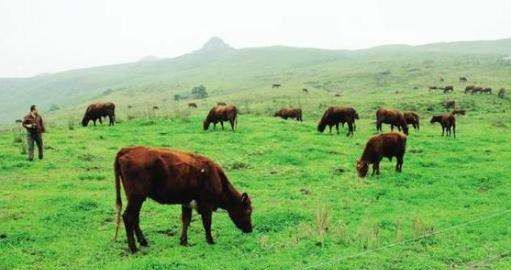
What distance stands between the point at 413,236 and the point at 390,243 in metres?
0.79

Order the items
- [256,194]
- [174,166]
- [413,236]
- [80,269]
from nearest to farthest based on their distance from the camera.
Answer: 1. [80,269]
2. [174,166]
3. [413,236]
4. [256,194]

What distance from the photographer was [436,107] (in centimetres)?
4594

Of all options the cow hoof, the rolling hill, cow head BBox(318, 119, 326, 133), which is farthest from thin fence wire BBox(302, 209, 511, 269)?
the rolling hill

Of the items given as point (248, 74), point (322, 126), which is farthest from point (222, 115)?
point (248, 74)

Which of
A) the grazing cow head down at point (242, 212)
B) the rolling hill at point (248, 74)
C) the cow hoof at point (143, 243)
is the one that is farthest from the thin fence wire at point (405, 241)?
the rolling hill at point (248, 74)

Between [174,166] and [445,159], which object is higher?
[174,166]

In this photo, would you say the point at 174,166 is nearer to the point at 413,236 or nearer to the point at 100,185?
the point at 413,236

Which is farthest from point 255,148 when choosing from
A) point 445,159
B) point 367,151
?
point 445,159

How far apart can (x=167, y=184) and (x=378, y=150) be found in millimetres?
10197

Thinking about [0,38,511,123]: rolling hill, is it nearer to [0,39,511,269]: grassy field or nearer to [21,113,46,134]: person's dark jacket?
[0,39,511,269]: grassy field

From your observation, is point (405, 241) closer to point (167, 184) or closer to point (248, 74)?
point (167, 184)

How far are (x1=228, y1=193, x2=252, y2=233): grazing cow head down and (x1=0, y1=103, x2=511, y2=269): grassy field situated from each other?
0.29m

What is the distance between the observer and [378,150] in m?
20.0

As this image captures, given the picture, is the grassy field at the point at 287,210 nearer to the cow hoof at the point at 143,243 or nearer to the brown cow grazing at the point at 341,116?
the cow hoof at the point at 143,243
